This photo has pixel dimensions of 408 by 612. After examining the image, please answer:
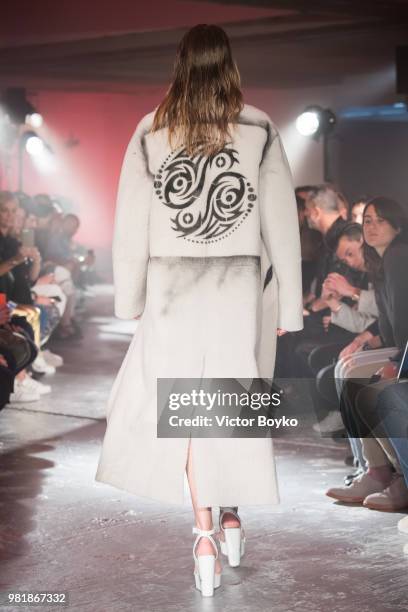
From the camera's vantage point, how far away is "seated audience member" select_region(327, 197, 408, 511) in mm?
3551

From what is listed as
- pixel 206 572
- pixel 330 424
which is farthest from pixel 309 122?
pixel 206 572

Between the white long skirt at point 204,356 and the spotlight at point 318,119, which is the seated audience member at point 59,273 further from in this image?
the white long skirt at point 204,356

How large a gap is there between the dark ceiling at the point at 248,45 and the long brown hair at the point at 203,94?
6.42 meters

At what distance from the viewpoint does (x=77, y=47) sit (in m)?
11.0

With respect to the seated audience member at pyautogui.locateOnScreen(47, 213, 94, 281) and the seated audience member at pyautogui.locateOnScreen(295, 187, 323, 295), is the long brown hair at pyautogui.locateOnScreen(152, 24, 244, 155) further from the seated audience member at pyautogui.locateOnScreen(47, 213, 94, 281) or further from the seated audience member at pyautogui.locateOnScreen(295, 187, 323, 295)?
the seated audience member at pyautogui.locateOnScreen(47, 213, 94, 281)

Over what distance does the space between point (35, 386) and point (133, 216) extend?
10.8ft

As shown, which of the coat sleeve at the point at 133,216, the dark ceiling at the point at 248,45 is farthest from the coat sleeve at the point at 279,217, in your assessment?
the dark ceiling at the point at 248,45

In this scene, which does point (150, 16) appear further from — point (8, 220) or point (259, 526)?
point (259, 526)

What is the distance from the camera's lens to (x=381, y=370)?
3781 mm

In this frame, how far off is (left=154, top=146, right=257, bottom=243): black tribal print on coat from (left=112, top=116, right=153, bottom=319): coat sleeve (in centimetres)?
8

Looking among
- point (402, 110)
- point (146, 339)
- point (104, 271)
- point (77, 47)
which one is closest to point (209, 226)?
point (146, 339)

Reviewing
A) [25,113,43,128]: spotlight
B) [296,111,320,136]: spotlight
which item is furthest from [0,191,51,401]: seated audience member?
[25,113,43,128]: spotlight

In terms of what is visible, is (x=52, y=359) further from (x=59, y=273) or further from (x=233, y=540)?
(x=233, y=540)

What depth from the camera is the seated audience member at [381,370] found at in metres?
3.55
